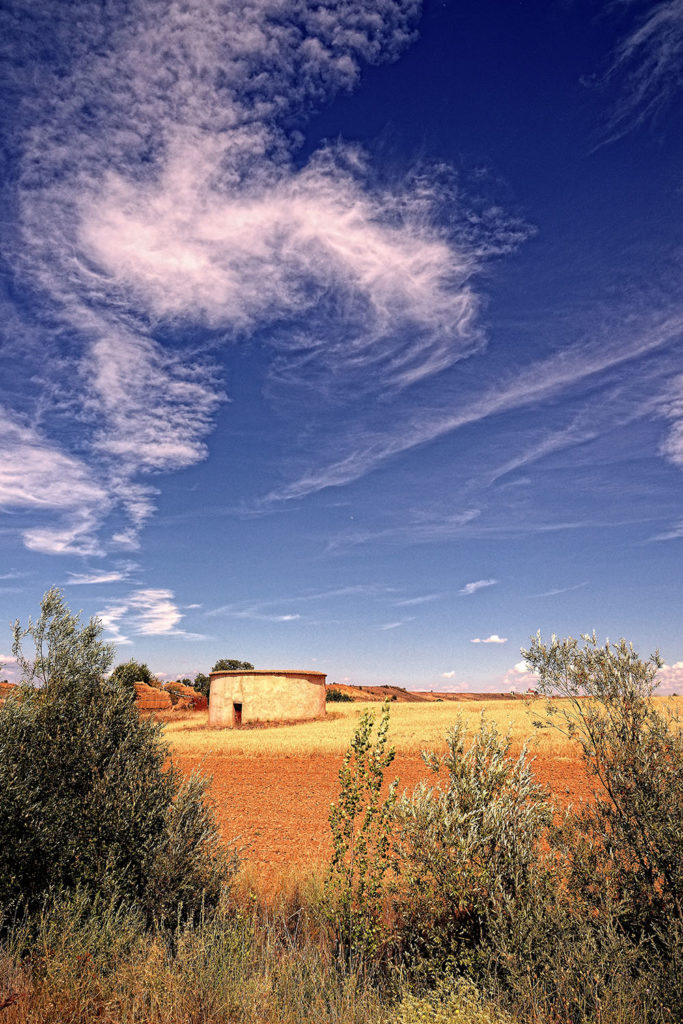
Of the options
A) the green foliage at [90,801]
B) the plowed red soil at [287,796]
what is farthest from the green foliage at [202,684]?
the green foliage at [90,801]

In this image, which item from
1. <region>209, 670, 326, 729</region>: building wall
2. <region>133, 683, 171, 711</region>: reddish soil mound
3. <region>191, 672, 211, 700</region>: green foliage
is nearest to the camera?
<region>209, 670, 326, 729</region>: building wall

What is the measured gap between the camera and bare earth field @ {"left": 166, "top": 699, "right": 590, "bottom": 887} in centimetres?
1332

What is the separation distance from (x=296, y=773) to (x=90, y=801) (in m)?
18.0

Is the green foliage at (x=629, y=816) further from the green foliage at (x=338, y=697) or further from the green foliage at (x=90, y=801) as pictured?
the green foliage at (x=338, y=697)

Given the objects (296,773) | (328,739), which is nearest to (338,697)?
(328,739)

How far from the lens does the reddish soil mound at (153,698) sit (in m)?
59.1

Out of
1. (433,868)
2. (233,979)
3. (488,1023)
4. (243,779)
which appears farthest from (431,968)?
(243,779)

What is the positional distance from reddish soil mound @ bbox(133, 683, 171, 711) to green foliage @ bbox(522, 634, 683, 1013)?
5757cm

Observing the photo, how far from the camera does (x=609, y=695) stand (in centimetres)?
688

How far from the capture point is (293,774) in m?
23.5

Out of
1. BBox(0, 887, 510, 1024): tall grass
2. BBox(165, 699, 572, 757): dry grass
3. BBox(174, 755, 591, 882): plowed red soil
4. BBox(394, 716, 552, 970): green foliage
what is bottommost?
BBox(174, 755, 591, 882): plowed red soil

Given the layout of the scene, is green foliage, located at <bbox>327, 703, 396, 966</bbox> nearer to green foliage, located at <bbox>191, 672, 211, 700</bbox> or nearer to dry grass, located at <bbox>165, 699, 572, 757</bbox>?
dry grass, located at <bbox>165, 699, 572, 757</bbox>

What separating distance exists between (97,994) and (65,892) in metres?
1.39

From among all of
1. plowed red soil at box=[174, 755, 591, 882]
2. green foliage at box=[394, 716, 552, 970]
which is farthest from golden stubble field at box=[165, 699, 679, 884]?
green foliage at box=[394, 716, 552, 970]
